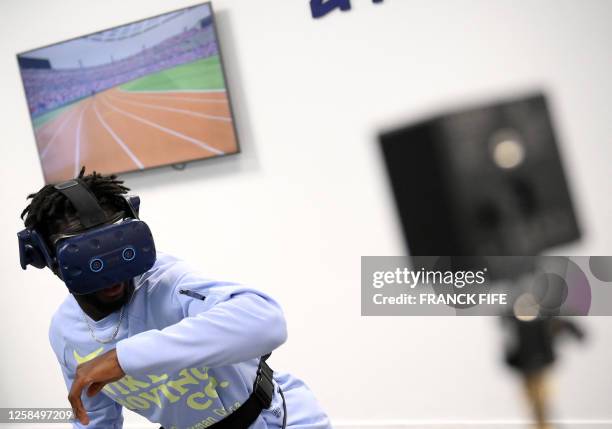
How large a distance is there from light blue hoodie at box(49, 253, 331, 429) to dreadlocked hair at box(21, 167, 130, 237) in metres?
0.16

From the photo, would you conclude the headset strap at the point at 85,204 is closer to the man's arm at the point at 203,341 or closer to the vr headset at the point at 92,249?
the vr headset at the point at 92,249

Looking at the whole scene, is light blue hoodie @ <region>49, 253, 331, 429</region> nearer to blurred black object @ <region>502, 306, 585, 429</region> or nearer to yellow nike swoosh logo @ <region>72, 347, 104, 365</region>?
yellow nike swoosh logo @ <region>72, 347, 104, 365</region>

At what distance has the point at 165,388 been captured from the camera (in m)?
1.25

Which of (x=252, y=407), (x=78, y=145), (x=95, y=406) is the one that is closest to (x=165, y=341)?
(x=252, y=407)

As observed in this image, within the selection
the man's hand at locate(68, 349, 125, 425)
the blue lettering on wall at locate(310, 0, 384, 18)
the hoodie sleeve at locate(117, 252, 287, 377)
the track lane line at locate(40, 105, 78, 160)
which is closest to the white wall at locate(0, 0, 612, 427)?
the blue lettering on wall at locate(310, 0, 384, 18)

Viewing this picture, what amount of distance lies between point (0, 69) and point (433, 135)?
1.97 metres

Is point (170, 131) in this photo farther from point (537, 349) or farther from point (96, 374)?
point (96, 374)

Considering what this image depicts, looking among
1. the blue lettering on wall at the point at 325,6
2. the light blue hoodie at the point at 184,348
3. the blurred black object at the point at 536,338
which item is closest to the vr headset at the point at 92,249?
the light blue hoodie at the point at 184,348

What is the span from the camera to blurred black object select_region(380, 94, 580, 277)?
7.36ft

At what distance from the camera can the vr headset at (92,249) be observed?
1.07 m

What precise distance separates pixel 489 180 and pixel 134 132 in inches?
56.7

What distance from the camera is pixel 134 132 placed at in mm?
2688

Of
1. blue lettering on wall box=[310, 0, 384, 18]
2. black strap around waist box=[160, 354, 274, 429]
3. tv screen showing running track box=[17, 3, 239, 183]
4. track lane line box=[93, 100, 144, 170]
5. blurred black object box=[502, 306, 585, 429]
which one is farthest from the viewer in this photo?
track lane line box=[93, 100, 144, 170]

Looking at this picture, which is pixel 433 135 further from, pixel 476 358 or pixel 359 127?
pixel 476 358
